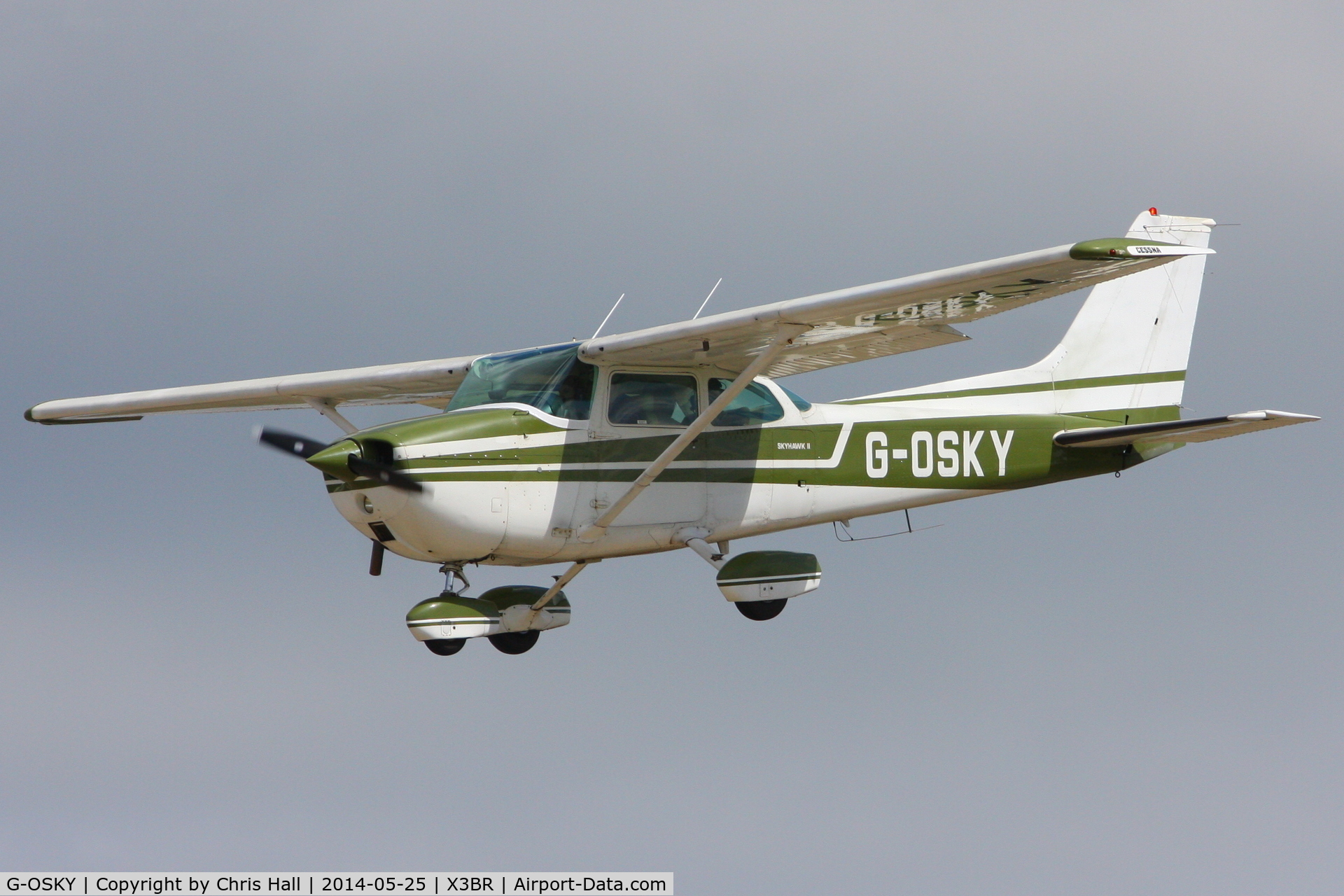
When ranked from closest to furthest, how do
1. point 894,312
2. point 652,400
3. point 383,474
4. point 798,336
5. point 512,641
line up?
point 383,474, point 894,312, point 798,336, point 652,400, point 512,641

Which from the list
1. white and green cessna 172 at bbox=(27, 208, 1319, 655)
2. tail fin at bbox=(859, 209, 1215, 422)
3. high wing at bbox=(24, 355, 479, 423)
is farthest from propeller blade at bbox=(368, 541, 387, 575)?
tail fin at bbox=(859, 209, 1215, 422)

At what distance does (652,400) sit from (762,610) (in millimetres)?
2022

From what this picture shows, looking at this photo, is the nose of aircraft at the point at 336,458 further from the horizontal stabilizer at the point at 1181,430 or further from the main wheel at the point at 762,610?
the horizontal stabilizer at the point at 1181,430

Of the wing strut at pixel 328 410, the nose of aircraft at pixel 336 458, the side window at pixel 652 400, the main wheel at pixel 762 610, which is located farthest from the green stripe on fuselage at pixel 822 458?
the wing strut at pixel 328 410

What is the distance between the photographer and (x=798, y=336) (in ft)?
37.8

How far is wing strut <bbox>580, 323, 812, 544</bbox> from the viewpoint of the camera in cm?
1131

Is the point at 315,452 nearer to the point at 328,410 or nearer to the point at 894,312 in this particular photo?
the point at 328,410

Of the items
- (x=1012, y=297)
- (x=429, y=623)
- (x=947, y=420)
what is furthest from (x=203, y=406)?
(x=1012, y=297)

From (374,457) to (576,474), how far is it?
1694 mm

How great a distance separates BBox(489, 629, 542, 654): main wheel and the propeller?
263 cm

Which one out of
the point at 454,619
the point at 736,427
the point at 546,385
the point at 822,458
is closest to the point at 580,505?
the point at 546,385

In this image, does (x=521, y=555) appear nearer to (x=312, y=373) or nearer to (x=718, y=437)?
(x=718, y=437)

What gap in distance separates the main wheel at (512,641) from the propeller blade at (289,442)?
2.99 meters

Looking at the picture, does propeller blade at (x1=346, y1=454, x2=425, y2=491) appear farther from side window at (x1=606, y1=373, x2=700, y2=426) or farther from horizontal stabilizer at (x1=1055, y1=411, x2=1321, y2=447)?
horizontal stabilizer at (x1=1055, y1=411, x2=1321, y2=447)
